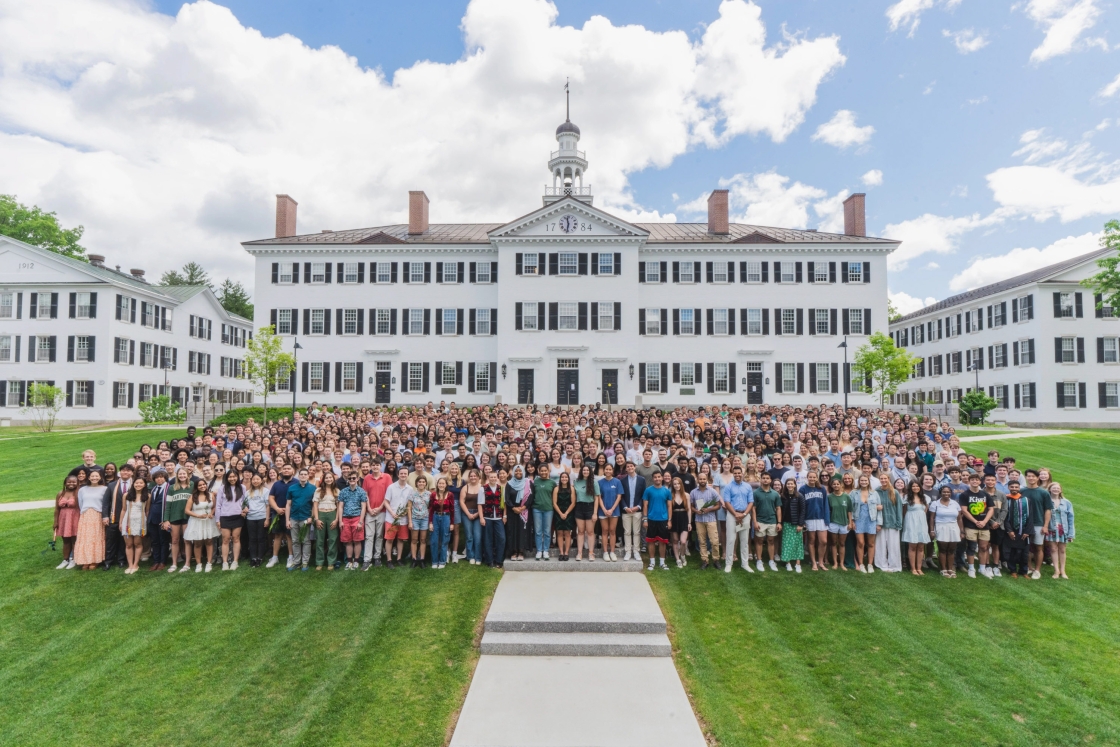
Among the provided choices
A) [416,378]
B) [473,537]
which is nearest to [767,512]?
[473,537]

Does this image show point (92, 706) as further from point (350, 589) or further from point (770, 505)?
point (770, 505)

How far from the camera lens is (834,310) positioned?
33875 millimetres

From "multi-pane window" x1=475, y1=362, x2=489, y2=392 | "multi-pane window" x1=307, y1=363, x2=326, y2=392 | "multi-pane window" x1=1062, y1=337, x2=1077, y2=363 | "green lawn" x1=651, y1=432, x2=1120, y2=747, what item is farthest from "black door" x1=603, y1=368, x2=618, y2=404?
"multi-pane window" x1=1062, y1=337, x2=1077, y2=363

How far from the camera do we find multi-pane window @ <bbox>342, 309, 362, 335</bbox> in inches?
1352

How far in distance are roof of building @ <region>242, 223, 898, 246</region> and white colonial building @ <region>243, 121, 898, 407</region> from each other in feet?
0.61

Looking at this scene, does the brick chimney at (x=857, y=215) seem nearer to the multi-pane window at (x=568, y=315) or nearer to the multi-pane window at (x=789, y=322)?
the multi-pane window at (x=789, y=322)

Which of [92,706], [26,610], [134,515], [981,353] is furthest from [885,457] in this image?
→ [981,353]

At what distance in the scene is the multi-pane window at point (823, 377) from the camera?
33.6 meters

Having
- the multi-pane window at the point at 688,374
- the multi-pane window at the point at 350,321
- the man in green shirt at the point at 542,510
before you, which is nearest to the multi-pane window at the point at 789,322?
the multi-pane window at the point at 688,374

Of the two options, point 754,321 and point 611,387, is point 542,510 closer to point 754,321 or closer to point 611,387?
point 611,387

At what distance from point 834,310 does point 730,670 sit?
31.3 metres

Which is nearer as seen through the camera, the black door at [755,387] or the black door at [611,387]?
the black door at [611,387]

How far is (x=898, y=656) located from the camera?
710 cm

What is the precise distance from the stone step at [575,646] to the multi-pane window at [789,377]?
29176 mm
